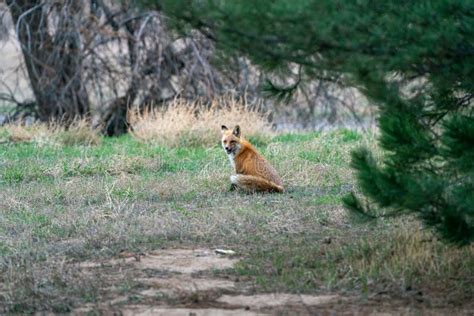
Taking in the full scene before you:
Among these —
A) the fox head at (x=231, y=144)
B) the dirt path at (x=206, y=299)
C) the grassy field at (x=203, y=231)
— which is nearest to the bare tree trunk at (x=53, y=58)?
the grassy field at (x=203, y=231)

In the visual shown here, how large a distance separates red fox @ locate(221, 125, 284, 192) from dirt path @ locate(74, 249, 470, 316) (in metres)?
3.60

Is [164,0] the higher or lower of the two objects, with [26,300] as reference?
higher

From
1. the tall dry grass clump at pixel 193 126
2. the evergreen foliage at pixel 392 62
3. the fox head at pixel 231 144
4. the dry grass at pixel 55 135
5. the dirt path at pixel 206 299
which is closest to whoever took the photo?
the evergreen foliage at pixel 392 62

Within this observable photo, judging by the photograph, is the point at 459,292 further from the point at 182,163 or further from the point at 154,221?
the point at 182,163

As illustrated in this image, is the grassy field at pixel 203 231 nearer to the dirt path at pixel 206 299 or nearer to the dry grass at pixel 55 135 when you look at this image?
the dirt path at pixel 206 299

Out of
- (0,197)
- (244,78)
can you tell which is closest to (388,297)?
(0,197)

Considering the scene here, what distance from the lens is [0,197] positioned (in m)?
11.2

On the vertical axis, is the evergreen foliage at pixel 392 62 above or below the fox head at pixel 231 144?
above

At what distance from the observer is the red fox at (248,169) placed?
38.5 feet

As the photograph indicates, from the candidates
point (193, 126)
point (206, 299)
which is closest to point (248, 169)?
point (206, 299)

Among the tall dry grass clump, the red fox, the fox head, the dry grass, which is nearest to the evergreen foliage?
the red fox

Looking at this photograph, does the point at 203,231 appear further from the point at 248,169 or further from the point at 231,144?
the point at 231,144

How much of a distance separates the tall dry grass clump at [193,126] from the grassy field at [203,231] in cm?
196

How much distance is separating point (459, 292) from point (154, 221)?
132 inches
